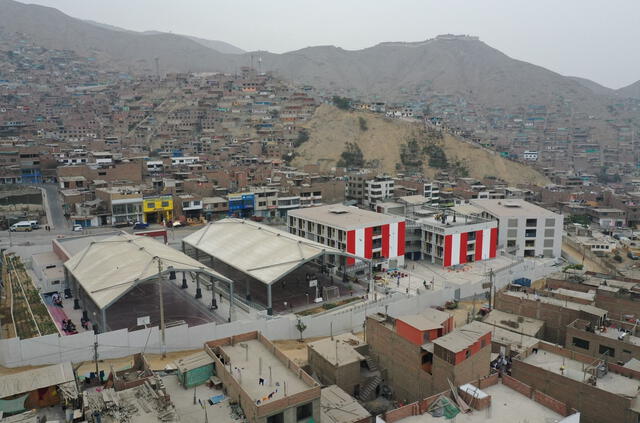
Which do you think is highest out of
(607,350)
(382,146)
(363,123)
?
(363,123)

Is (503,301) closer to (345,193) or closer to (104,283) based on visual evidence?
(104,283)

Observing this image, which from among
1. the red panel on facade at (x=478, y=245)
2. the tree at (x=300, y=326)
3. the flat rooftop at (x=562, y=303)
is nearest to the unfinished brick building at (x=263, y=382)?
the tree at (x=300, y=326)

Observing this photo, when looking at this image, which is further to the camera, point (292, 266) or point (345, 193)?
point (345, 193)

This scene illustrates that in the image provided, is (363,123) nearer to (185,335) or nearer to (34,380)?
(185,335)

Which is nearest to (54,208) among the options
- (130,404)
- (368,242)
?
(368,242)

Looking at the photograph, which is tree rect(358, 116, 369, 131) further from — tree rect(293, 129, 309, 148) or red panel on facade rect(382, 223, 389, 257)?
red panel on facade rect(382, 223, 389, 257)

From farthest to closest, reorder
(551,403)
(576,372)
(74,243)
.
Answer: (74,243) → (576,372) → (551,403)

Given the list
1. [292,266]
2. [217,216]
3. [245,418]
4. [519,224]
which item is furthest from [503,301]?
[217,216]
